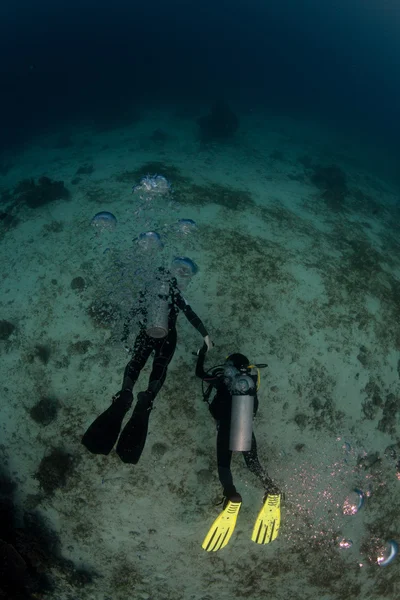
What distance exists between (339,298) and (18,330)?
785cm

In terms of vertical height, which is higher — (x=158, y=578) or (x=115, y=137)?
(x=115, y=137)

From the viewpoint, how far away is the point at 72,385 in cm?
601

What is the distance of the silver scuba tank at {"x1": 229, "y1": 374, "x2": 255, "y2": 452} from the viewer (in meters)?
4.32

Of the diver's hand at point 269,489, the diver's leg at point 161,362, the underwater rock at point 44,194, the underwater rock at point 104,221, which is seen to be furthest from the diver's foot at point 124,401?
the underwater rock at point 44,194

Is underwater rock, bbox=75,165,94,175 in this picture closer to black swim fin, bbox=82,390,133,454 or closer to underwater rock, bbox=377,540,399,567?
black swim fin, bbox=82,390,133,454

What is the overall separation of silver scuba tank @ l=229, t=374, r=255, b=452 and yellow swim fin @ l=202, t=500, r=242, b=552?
934 millimetres

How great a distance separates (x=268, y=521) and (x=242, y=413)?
210cm

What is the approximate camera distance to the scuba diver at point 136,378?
12.9ft

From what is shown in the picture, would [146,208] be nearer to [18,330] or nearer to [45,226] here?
[45,226]

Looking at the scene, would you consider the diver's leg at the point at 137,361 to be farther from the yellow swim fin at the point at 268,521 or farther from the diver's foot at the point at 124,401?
the yellow swim fin at the point at 268,521

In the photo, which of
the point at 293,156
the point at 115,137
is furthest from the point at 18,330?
the point at 293,156

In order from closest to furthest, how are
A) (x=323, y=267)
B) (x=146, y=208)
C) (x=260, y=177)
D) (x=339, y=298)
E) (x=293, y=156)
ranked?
(x=339, y=298) → (x=323, y=267) → (x=146, y=208) → (x=260, y=177) → (x=293, y=156)

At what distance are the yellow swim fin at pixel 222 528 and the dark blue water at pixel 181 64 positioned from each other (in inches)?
1098

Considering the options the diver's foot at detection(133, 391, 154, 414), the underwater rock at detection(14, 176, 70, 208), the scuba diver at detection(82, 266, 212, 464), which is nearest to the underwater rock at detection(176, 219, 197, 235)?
the scuba diver at detection(82, 266, 212, 464)
